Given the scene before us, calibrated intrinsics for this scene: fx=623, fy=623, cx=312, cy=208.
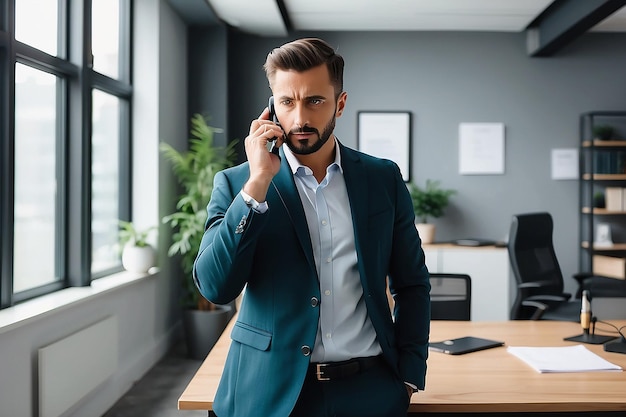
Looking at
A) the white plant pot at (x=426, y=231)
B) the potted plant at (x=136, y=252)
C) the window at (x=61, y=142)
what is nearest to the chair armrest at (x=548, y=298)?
the white plant pot at (x=426, y=231)

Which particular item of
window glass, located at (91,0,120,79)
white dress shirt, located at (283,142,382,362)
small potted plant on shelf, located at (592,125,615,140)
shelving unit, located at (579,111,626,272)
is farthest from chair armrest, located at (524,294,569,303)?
window glass, located at (91,0,120,79)

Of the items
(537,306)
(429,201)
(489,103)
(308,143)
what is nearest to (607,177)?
(489,103)

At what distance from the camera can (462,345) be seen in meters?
2.31

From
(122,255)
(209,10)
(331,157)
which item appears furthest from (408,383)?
(209,10)

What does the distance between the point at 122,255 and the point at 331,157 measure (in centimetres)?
331

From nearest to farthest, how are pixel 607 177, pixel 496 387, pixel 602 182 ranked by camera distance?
pixel 496 387
pixel 607 177
pixel 602 182

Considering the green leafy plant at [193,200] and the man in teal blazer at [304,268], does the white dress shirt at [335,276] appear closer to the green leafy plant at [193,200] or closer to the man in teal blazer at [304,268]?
the man in teal blazer at [304,268]

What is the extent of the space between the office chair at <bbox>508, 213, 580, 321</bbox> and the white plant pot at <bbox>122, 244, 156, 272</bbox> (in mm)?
2519

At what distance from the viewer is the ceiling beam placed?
448cm

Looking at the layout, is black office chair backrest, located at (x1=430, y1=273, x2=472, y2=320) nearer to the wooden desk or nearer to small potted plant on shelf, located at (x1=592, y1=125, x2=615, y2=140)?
the wooden desk

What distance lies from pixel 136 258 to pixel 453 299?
2.26 m

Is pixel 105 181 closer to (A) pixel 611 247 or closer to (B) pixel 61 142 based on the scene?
(B) pixel 61 142

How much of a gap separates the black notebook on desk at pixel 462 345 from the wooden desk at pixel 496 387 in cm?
2

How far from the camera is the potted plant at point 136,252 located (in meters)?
4.31
